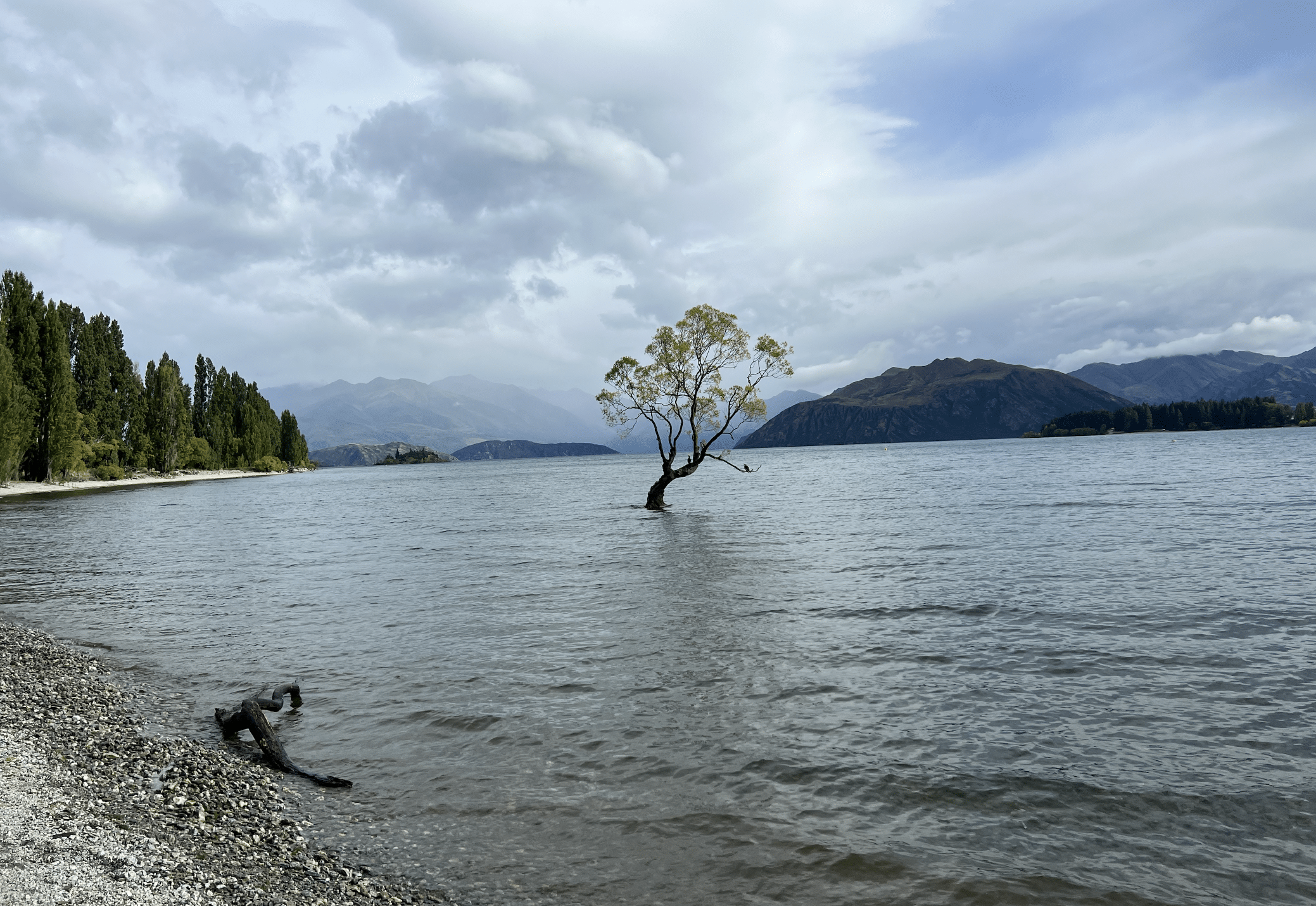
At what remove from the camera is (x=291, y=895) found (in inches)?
302

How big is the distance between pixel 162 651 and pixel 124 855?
44.6 ft

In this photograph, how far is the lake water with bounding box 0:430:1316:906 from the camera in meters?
8.61

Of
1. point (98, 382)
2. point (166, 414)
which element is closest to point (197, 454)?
point (166, 414)

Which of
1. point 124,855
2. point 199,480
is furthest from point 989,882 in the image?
point 199,480

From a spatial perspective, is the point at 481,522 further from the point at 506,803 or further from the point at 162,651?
the point at 506,803

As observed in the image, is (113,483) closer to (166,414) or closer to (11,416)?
(166,414)

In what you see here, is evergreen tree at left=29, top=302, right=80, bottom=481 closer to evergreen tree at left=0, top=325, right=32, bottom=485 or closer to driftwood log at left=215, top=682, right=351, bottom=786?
evergreen tree at left=0, top=325, right=32, bottom=485

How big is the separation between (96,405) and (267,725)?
146746 mm

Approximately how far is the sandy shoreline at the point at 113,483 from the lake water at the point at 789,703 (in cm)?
8244

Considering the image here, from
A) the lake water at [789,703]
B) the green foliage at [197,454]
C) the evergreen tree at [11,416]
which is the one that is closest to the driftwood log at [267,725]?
the lake water at [789,703]

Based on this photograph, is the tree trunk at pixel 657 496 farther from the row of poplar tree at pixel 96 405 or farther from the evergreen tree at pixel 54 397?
the evergreen tree at pixel 54 397

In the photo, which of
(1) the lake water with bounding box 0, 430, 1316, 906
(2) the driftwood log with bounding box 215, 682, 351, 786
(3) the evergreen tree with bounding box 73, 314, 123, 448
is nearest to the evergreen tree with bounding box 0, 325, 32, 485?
(3) the evergreen tree with bounding box 73, 314, 123, 448

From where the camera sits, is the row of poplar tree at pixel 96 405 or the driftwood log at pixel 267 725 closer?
the driftwood log at pixel 267 725

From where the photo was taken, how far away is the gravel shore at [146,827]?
7.42 metres
